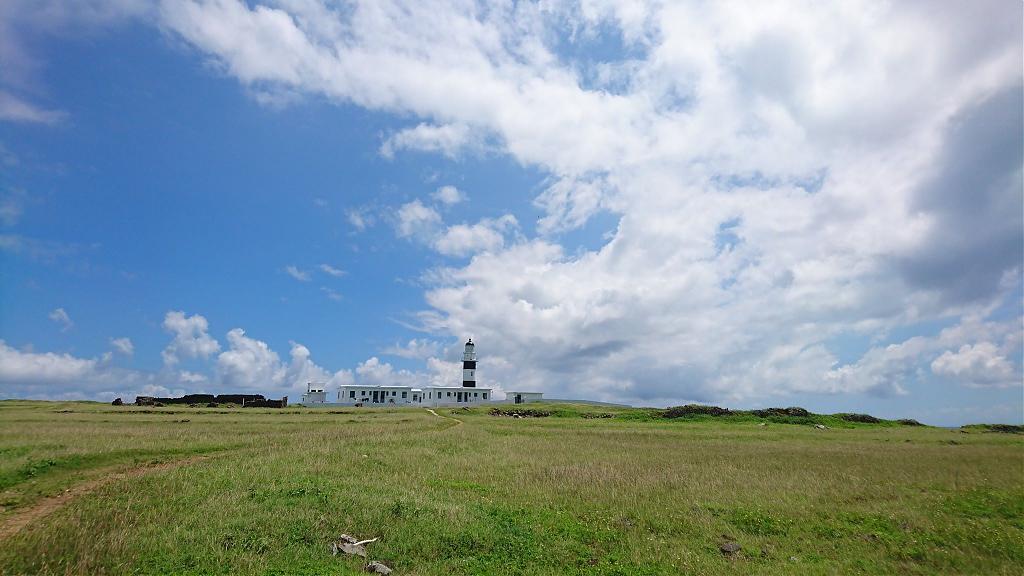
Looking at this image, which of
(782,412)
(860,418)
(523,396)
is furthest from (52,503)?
(523,396)

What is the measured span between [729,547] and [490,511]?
752 cm

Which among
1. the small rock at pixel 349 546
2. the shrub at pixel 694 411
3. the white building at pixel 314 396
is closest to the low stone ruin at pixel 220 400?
the white building at pixel 314 396

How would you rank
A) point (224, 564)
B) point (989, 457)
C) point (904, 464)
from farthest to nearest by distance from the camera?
point (989, 457)
point (904, 464)
point (224, 564)

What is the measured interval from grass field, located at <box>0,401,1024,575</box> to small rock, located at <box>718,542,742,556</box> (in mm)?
196

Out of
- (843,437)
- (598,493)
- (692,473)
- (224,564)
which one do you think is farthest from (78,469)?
(843,437)

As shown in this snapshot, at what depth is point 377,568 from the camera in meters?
13.1

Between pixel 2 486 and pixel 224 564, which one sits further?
pixel 2 486

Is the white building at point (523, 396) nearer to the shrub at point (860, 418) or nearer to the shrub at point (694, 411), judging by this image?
the shrub at point (694, 411)

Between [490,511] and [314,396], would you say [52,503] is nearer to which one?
[490,511]

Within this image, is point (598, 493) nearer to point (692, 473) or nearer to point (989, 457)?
point (692, 473)

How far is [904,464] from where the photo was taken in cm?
3030

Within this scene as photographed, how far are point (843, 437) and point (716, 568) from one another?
44.1 metres

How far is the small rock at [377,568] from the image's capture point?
42.7 ft

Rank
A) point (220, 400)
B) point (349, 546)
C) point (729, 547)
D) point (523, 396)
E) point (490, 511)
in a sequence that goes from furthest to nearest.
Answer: point (523, 396)
point (220, 400)
point (490, 511)
point (729, 547)
point (349, 546)
